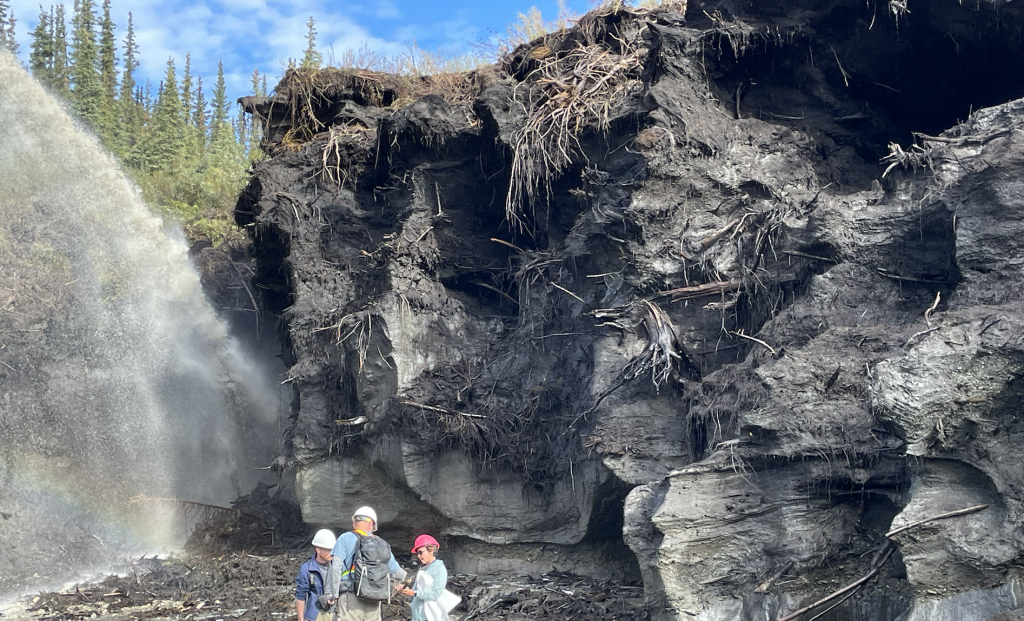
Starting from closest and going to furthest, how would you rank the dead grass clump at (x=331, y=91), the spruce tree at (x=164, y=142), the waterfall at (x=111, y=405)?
the dead grass clump at (x=331, y=91) < the waterfall at (x=111, y=405) < the spruce tree at (x=164, y=142)

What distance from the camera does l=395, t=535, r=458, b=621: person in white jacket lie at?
638 cm

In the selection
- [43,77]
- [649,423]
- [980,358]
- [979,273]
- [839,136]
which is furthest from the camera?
[43,77]

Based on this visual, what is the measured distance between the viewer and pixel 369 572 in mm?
6660

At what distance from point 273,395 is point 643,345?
9.25m

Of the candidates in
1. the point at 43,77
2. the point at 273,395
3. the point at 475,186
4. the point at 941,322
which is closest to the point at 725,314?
the point at 941,322

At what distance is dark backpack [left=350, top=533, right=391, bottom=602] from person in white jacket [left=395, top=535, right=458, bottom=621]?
23 centimetres

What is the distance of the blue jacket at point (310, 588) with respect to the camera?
21.9ft

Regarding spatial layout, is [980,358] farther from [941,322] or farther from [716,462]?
[716,462]

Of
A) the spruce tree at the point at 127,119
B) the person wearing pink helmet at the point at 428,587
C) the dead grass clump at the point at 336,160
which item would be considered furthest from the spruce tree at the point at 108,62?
the person wearing pink helmet at the point at 428,587

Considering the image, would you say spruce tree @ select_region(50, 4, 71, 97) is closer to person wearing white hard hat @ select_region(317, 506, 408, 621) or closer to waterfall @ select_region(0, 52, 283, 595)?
waterfall @ select_region(0, 52, 283, 595)

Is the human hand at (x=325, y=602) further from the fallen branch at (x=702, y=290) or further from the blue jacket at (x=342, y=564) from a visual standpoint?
the fallen branch at (x=702, y=290)

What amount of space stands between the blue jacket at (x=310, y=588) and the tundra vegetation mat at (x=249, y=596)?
2681 millimetres

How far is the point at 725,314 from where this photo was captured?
9641 mm

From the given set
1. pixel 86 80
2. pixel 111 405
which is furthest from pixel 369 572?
pixel 86 80
